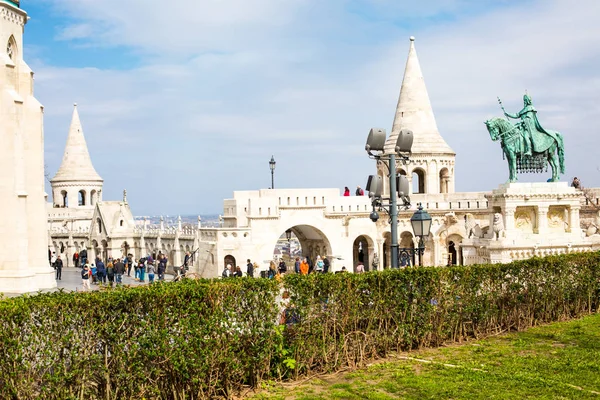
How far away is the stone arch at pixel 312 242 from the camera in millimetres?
37469

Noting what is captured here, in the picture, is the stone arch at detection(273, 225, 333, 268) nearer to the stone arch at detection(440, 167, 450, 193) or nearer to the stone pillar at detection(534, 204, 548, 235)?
the stone arch at detection(440, 167, 450, 193)

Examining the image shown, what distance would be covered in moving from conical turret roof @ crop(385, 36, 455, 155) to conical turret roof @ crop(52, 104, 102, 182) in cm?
2408

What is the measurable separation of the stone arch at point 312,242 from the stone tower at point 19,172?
1570 cm

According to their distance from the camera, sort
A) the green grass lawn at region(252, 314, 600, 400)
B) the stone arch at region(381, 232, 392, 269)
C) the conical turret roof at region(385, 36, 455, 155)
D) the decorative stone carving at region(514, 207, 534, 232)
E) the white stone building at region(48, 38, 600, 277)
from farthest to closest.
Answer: the conical turret roof at region(385, 36, 455, 155) < the stone arch at region(381, 232, 392, 269) < the white stone building at region(48, 38, 600, 277) < the decorative stone carving at region(514, 207, 534, 232) < the green grass lawn at region(252, 314, 600, 400)

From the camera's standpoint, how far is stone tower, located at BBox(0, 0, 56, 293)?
2111 centimetres

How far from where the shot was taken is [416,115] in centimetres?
4131

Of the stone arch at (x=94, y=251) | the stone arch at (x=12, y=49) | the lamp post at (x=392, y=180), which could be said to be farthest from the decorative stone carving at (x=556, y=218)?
the stone arch at (x=94, y=251)

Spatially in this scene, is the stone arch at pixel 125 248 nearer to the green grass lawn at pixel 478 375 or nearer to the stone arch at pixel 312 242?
the stone arch at pixel 312 242

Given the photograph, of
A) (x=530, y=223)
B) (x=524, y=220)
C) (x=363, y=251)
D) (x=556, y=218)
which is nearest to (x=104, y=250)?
(x=363, y=251)

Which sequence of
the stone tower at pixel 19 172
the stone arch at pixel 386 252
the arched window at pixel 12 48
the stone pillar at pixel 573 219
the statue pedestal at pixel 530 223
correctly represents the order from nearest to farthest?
1. the stone tower at pixel 19 172
2. the arched window at pixel 12 48
3. the statue pedestal at pixel 530 223
4. the stone pillar at pixel 573 219
5. the stone arch at pixel 386 252

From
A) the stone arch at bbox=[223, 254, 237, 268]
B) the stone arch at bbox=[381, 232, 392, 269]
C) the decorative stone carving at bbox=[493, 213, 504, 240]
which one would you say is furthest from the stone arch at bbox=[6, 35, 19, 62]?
the stone arch at bbox=[381, 232, 392, 269]

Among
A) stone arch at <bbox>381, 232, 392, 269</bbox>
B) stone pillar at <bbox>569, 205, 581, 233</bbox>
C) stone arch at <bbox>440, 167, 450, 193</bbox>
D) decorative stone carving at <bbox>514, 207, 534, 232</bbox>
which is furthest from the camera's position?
stone arch at <bbox>440, 167, 450, 193</bbox>

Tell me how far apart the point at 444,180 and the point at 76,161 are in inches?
1099

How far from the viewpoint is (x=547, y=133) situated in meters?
23.3
